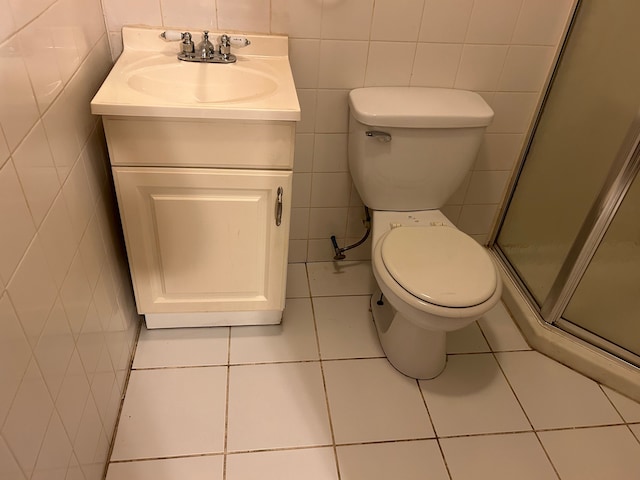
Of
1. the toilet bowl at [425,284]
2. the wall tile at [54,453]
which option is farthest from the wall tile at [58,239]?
the toilet bowl at [425,284]

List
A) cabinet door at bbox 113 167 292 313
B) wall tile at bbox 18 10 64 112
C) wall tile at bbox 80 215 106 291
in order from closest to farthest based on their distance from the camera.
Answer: wall tile at bbox 18 10 64 112
wall tile at bbox 80 215 106 291
cabinet door at bbox 113 167 292 313

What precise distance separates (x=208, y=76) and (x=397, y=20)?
0.59m

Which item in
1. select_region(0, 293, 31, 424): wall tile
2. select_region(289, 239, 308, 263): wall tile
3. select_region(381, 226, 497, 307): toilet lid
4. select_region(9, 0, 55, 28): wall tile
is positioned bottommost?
select_region(289, 239, 308, 263): wall tile

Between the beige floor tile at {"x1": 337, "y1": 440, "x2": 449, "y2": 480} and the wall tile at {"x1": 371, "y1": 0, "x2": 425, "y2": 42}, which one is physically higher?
the wall tile at {"x1": 371, "y1": 0, "x2": 425, "y2": 42}

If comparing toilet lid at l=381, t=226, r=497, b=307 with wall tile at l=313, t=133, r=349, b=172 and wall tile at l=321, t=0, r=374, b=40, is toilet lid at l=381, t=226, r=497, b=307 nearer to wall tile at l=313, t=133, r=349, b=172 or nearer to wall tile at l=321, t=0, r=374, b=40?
wall tile at l=313, t=133, r=349, b=172

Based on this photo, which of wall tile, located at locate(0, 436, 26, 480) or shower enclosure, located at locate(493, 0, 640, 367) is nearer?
wall tile, located at locate(0, 436, 26, 480)

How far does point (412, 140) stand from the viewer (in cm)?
149

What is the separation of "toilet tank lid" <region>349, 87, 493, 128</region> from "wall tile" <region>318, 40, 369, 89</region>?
44 millimetres

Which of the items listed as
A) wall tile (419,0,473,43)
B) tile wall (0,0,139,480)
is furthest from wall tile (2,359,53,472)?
wall tile (419,0,473,43)

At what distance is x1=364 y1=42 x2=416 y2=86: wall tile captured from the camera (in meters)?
1.52

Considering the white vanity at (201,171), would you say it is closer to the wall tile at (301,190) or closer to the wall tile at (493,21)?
the wall tile at (301,190)

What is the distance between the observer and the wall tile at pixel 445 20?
1459 millimetres

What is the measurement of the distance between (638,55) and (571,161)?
0.37 metres

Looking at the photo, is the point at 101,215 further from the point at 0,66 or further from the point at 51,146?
the point at 0,66
